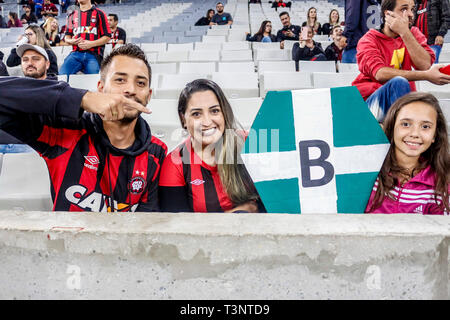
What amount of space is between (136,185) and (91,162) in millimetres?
185

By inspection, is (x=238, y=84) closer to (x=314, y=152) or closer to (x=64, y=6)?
(x=314, y=152)

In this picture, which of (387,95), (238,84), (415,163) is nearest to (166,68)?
(238,84)

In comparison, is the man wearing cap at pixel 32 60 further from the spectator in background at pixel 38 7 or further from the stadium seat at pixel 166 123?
the spectator in background at pixel 38 7

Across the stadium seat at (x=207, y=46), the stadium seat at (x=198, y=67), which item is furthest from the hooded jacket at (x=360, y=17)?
the stadium seat at (x=207, y=46)

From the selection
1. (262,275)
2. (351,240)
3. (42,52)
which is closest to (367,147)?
(351,240)

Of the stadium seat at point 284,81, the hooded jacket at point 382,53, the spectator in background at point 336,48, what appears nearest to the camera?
the hooded jacket at point 382,53

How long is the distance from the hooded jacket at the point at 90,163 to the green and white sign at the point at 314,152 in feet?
1.46

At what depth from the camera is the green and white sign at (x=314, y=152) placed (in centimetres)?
114

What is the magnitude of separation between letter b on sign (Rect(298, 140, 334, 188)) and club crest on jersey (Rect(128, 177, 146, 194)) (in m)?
0.60

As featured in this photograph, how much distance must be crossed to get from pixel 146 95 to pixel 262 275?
3.01 ft

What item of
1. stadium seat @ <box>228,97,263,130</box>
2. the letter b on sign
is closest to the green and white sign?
the letter b on sign

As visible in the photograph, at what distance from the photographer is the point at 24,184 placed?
1.71 m
